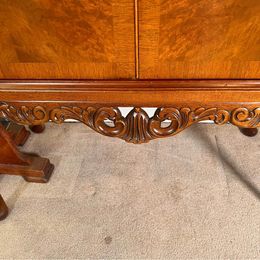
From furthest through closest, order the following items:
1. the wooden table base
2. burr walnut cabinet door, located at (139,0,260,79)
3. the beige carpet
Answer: the wooden table base < the beige carpet < burr walnut cabinet door, located at (139,0,260,79)

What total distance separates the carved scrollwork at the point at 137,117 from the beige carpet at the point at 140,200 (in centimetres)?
37

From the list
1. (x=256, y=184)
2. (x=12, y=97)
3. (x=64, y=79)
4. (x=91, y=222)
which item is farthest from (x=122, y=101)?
(x=256, y=184)

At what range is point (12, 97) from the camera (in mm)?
556

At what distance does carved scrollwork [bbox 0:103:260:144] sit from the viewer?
544 millimetres

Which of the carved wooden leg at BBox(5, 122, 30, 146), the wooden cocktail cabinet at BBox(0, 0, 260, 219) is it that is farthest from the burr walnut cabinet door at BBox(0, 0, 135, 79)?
the carved wooden leg at BBox(5, 122, 30, 146)

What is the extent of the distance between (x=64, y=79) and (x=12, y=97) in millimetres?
118

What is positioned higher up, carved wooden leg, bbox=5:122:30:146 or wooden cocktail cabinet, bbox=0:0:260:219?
wooden cocktail cabinet, bbox=0:0:260:219

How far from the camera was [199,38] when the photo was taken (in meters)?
0.45

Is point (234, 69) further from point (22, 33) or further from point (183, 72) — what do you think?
point (22, 33)

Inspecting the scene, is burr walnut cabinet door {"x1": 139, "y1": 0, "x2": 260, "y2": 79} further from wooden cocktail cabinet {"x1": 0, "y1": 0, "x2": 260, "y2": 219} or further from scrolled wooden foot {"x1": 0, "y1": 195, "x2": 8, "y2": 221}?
scrolled wooden foot {"x1": 0, "y1": 195, "x2": 8, "y2": 221}

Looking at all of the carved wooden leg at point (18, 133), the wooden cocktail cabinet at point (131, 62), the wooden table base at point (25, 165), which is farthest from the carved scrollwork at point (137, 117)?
the carved wooden leg at point (18, 133)

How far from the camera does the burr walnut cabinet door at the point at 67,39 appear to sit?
1.43ft

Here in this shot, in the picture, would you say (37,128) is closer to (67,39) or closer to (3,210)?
(3,210)

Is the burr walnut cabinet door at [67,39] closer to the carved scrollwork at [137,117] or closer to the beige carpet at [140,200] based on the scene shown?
the carved scrollwork at [137,117]
